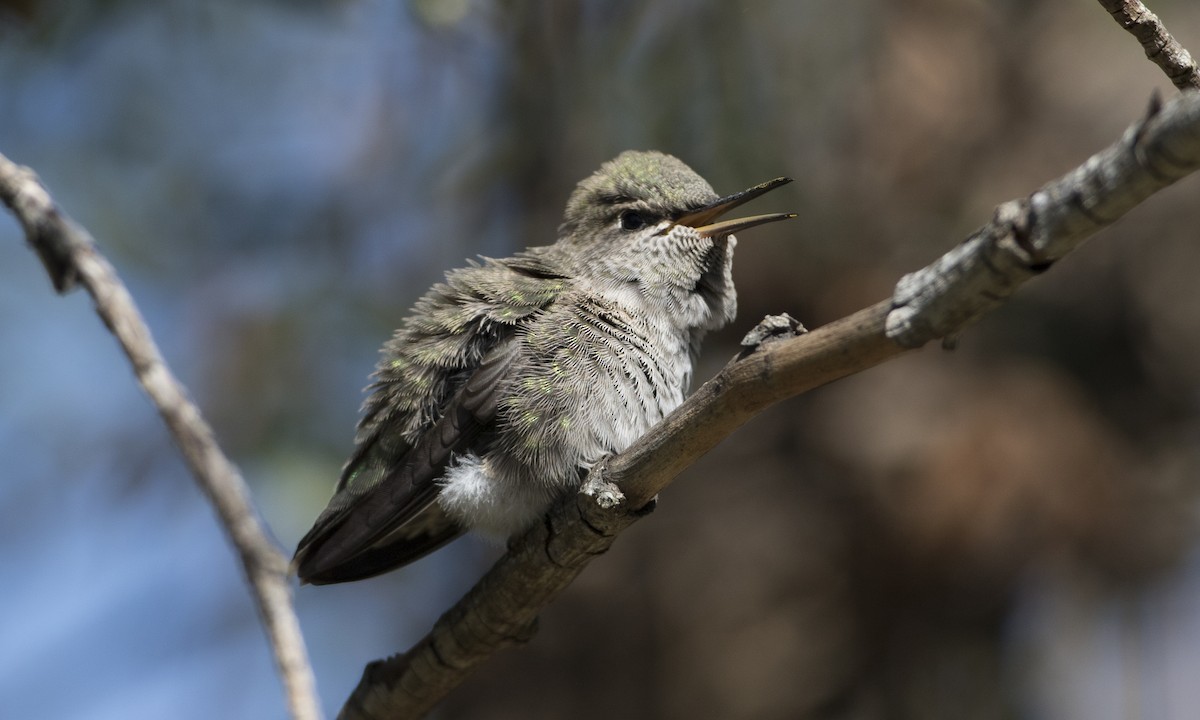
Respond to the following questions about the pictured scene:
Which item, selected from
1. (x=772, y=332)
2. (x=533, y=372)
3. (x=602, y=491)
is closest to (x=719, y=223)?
(x=533, y=372)

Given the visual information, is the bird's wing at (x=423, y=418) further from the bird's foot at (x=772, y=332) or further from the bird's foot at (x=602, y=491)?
the bird's foot at (x=772, y=332)

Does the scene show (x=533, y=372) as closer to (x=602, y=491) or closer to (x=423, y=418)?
(x=423, y=418)

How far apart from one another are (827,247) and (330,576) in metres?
3.48

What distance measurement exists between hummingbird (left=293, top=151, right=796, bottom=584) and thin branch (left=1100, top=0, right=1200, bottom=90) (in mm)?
1329

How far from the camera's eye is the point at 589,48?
6.94m

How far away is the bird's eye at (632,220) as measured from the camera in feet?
13.8

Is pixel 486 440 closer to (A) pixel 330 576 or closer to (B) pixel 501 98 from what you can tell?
(A) pixel 330 576

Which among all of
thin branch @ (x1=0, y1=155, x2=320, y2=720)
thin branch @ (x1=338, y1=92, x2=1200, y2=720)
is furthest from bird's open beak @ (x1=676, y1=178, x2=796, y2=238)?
thin branch @ (x1=0, y1=155, x2=320, y2=720)

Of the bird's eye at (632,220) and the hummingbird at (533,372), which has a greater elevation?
the bird's eye at (632,220)

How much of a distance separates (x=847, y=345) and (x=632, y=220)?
89.2 inches

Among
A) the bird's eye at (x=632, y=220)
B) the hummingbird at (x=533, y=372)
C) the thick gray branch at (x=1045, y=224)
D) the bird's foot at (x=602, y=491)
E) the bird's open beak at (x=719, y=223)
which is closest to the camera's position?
the thick gray branch at (x=1045, y=224)

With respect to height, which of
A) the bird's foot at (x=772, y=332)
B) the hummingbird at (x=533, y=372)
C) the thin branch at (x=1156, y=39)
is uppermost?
the hummingbird at (x=533, y=372)

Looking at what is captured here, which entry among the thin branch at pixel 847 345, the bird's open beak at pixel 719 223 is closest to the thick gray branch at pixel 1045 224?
the thin branch at pixel 847 345

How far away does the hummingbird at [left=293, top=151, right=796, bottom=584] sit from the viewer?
140 inches
